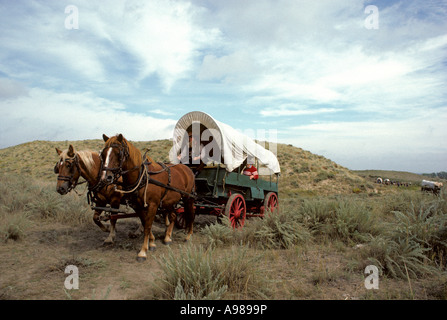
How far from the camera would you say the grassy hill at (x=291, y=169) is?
2344cm

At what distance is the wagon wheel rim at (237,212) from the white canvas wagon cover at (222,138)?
3.33 ft

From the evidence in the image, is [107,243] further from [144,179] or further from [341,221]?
[341,221]

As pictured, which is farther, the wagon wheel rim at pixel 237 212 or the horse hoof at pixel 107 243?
the wagon wheel rim at pixel 237 212

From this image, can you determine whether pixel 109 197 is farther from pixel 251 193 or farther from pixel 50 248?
pixel 251 193

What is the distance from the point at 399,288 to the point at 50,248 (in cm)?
598

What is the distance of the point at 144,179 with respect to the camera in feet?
15.7

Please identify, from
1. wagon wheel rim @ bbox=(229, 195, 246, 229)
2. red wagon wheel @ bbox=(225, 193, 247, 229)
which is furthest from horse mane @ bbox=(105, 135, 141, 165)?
wagon wheel rim @ bbox=(229, 195, 246, 229)

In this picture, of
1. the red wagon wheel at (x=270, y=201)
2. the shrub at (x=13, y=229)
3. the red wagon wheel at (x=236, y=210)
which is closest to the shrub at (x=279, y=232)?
the red wagon wheel at (x=236, y=210)

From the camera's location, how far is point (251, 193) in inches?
307

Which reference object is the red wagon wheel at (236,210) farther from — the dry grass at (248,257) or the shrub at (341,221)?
the shrub at (341,221)

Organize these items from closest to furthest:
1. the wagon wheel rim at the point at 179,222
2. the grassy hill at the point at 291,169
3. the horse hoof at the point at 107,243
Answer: the horse hoof at the point at 107,243, the wagon wheel rim at the point at 179,222, the grassy hill at the point at 291,169

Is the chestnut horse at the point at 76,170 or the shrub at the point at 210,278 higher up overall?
the chestnut horse at the point at 76,170

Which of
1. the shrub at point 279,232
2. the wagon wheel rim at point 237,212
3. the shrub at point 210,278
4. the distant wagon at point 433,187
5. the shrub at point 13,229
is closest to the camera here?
the shrub at point 210,278
